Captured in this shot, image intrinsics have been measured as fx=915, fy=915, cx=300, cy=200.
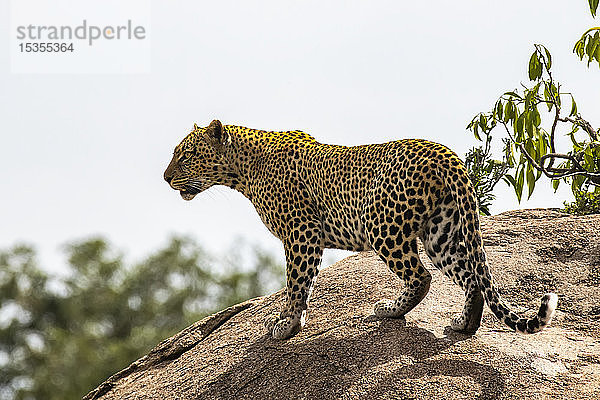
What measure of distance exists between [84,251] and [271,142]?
45716 mm

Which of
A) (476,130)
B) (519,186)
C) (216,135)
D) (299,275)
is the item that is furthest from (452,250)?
(519,186)

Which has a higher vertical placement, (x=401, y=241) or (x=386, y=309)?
(x=401, y=241)

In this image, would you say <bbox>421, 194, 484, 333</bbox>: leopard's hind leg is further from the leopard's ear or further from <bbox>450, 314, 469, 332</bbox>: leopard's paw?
the leopard's ear

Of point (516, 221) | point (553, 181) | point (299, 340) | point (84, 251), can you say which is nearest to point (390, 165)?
point (299, 340)

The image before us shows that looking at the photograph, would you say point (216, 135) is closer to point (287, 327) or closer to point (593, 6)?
point (287, 327)

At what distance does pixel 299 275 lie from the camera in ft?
33.3

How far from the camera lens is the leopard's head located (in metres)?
11.0

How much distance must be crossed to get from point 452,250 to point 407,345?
108cm

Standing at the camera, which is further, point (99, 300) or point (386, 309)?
point (99, 300)

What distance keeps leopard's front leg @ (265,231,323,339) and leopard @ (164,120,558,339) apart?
11 mm

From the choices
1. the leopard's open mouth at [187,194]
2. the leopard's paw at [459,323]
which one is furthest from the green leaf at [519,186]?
the leopard's open mouth at [187,194]

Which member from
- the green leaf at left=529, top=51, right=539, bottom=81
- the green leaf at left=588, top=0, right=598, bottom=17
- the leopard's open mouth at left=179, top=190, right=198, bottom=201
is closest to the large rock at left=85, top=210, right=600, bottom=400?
the leopard's open mouth at left=179, top=190, right=198, bottom=201

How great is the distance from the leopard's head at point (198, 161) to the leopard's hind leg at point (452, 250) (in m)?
2.87

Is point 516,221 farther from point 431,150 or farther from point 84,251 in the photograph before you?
point 84,251
